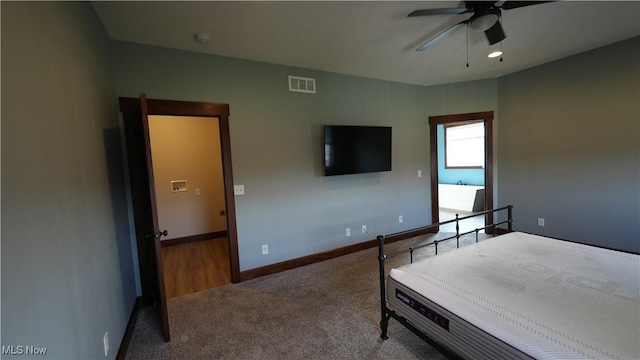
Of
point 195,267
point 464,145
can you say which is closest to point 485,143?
point 464,145

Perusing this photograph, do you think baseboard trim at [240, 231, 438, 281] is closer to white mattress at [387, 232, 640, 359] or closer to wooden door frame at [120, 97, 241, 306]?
wooden door frame at [120, 97, 241, 306]

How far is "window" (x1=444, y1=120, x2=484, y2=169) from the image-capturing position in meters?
6.94

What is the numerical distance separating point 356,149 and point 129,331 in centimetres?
327

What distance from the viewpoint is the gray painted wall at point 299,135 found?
2.94m

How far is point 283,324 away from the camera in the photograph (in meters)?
2.38

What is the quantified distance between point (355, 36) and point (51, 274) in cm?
297

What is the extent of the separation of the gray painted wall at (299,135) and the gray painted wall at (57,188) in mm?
807

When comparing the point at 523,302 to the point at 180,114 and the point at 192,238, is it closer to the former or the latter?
the point at 180,114

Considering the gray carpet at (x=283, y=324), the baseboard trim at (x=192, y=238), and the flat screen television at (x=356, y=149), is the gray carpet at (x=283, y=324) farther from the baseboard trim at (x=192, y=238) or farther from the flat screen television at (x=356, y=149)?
the baseboard trim at (x=192, y=238)

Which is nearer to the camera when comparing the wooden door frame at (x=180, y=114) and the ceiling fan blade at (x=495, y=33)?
the ceiling fan blade at (x=495, y=33)

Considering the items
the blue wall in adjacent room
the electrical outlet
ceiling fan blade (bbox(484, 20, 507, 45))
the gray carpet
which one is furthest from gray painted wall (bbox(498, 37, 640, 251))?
the electrical outlet

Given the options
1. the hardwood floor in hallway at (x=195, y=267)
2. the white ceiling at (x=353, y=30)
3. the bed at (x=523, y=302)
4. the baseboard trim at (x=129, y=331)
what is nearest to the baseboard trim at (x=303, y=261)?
the hardwood floor in hallway at (x=195, y=267)

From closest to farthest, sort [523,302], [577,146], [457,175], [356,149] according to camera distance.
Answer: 1. [523,302]
2. [577,146]
3. [356,149]
4. [457,175]

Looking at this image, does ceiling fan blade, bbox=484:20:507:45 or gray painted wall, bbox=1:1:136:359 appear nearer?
gray painted wall, bbox=1:1:136:359
